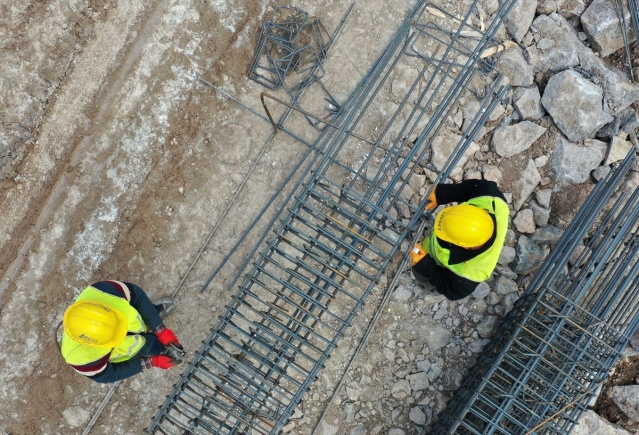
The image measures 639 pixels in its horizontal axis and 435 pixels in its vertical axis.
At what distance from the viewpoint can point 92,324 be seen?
4.37 metres

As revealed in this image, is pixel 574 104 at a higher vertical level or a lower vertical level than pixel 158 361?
higher

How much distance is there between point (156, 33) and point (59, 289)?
3.10 metres

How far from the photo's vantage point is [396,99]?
241 inches

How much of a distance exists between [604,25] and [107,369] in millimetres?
6634

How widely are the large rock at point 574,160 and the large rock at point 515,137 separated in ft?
1.10

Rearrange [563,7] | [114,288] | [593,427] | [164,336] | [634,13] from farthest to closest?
[563,7] < [634,13] < [593,427] < [164,336] < [114,288]

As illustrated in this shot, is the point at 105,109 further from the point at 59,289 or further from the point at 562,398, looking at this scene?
the point at 562,398

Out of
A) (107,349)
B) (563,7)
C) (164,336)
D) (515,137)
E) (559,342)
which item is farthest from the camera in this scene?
(563,7)

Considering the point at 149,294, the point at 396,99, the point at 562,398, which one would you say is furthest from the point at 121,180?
the point at 562,398

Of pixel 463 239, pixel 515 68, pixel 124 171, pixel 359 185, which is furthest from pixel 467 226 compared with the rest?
pixel 124 171

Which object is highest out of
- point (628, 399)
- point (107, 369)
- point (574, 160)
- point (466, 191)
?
point (574, 160)

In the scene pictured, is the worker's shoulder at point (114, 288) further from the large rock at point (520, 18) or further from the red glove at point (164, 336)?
the large rock at point (520, 18)

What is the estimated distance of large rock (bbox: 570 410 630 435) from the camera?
5957mm

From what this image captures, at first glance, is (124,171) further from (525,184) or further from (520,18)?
(520,18)
